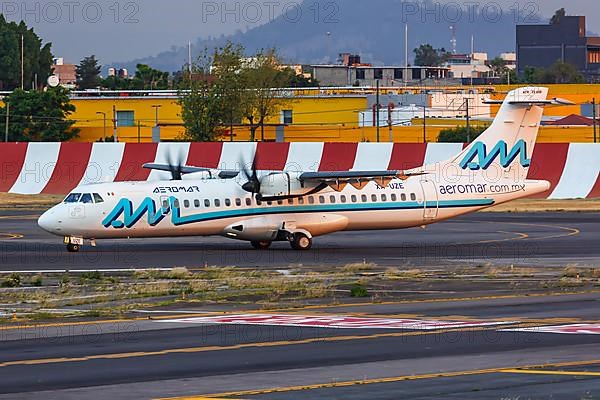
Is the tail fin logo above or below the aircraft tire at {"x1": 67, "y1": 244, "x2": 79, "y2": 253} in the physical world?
above

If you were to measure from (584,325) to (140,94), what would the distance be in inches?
3197

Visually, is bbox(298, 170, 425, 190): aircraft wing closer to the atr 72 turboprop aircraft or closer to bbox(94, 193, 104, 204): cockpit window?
the atr 72 turboprop aircraft

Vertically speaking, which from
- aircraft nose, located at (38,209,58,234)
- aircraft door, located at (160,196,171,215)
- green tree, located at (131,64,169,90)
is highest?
green tree, located at (131,64,169,90)

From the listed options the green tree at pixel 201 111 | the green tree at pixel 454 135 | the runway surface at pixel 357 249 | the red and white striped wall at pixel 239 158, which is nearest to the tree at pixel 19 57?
the green tree at pixel 201 111

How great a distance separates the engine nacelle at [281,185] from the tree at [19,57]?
10080 centimetres

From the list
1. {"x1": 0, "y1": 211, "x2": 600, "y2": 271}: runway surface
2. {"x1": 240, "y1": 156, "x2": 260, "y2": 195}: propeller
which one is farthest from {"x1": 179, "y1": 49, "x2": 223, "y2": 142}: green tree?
{"x1": 240, "y1": 156, "x2": 260, "y2": 195}: propeller

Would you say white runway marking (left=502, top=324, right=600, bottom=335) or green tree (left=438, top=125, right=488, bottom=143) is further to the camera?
green tree (left=438, top=125, right=488, bottom=143)

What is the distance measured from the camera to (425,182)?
125 feet

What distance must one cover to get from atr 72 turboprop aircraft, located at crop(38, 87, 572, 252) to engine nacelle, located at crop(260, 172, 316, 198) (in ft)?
0.09

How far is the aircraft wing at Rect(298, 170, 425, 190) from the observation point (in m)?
35.4

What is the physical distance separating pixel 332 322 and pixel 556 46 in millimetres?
182077

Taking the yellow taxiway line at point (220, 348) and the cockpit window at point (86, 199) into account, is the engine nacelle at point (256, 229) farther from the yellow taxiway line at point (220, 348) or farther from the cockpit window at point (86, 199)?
the yellow taxiway line at point (220, 348)

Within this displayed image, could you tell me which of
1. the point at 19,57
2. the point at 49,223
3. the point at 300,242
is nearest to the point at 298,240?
the point at 300,242

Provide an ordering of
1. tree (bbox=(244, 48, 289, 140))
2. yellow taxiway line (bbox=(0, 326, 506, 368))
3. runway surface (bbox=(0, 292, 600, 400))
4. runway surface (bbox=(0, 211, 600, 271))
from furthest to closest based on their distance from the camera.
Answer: tree (bbox=(244, 48, 289, 140)), runway surface (bbox=(0, 211, 600, 271)), yellow taxiway line (bbox=(0, 326, 506, 368)), runway surface (bbox=(0, 292, 600, 400))
